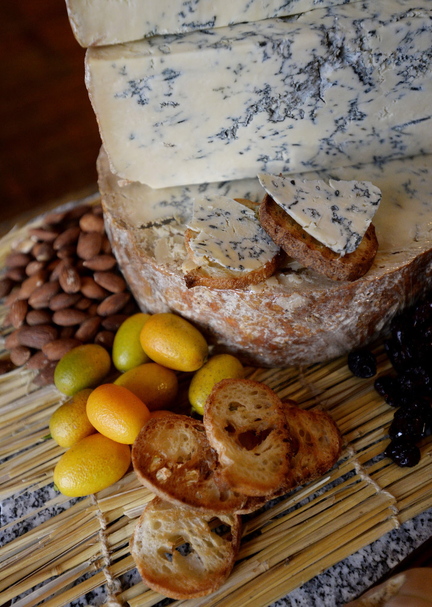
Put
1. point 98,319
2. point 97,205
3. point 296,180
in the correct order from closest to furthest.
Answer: point 296,180 < point 98,319 < point 97,205

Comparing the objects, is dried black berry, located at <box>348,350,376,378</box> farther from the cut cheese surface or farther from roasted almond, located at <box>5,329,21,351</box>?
roasted almond, located at <box>5,329,21,351</box>

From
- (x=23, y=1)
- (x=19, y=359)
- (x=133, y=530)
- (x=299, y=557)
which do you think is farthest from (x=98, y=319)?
(x=23, y=1)

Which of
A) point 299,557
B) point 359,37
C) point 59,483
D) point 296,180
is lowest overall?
point 299,557

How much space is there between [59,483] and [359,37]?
62.8 inches

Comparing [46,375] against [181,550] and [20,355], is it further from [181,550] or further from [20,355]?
[181,550]

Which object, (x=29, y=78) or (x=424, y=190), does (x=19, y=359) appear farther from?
(x=29, y=78)

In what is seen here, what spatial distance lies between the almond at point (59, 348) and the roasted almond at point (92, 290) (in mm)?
196

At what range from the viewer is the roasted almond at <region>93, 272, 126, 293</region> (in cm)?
219

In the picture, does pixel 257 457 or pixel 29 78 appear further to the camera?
pixel 29 78

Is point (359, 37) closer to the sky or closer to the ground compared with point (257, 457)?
closer to the sky

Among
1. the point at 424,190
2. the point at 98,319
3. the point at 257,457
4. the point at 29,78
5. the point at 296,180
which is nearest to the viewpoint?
the point at 257,457

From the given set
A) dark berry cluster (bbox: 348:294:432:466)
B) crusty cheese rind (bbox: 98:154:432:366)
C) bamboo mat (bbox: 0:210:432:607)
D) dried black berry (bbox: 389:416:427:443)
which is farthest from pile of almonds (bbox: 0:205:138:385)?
dried black berry (bbox: 389:416:427:443)

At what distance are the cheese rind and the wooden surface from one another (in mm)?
1174

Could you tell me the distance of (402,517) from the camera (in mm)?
1635
